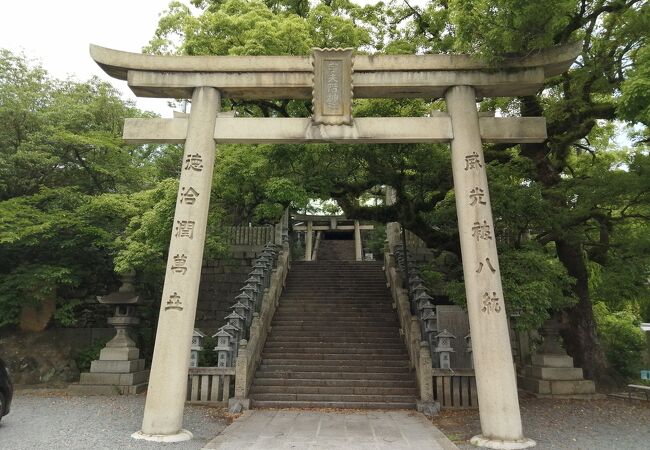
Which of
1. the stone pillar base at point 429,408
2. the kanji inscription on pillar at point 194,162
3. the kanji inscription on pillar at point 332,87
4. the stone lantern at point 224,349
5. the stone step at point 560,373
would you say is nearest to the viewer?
the kanji inscription on pillar at point 194,162

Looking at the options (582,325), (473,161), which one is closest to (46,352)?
(473,161)

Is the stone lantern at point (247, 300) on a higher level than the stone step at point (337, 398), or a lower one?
higher

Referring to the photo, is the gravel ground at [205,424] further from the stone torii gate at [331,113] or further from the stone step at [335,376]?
the stone torii gate at [331,113]

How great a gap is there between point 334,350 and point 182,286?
5618mm

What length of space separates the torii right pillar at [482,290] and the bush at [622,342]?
7525mm

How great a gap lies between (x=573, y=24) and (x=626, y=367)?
345 inches

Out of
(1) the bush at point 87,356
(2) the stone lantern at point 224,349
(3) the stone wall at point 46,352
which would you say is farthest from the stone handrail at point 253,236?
(2) the stone lantern at point 224,349

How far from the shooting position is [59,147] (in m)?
12.6

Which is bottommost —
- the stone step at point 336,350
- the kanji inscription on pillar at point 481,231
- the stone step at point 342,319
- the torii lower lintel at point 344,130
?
the stone step at point 336,350

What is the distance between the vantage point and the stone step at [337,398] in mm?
9328

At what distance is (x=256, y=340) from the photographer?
10484mm

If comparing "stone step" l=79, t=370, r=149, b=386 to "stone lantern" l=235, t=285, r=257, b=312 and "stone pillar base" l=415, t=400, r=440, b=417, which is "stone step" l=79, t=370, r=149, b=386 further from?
"stone pillar base" l=415, t=400, r=440, b=417

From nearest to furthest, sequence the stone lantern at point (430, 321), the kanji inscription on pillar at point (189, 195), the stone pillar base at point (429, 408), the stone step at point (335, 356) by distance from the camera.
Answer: the kanji inscription on pillar at point (189, 195) < the stone pillar base at point (429, 408) < the stone lantern at point (430, 321) < the stone step at point (335, 356)

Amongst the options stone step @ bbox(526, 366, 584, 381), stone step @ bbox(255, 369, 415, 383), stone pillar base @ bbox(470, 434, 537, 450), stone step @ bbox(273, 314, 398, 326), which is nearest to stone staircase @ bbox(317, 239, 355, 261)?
stone step @ bbox(273, 314, 398, 326)
